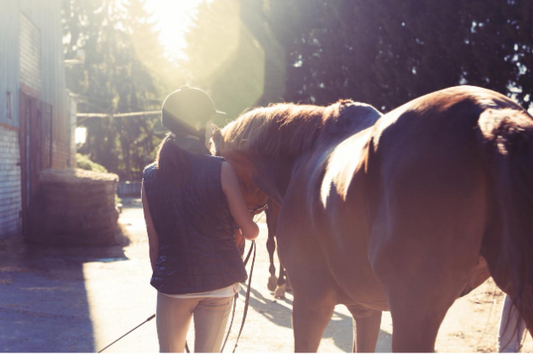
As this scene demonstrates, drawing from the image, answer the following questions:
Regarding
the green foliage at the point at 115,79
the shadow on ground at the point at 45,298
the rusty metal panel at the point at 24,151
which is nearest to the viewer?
the shadow on ground at the point at 45,298

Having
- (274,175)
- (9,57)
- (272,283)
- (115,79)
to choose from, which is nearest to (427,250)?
(274,175)

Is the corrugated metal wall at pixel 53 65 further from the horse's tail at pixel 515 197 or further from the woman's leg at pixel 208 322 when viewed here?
the horse's tail at pixel 515 197

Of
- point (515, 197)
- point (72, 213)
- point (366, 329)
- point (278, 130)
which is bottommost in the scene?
point (72, 213)

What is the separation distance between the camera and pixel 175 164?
2475 mm

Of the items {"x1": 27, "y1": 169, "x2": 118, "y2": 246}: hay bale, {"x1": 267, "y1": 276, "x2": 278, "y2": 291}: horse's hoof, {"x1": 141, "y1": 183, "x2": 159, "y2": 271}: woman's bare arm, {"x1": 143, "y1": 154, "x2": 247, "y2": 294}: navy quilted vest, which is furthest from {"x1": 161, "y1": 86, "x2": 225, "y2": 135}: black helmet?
{"x1": 27, "y1": 169, "x2": 118, "y2": 246}: hay bale

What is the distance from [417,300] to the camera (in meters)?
1.78

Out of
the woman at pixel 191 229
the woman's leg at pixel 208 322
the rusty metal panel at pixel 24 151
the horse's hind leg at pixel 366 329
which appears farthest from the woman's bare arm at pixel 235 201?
the rusty metal panel at pixel 24 151

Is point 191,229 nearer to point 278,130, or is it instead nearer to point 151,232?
point 151,232

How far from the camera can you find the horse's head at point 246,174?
11.6ft

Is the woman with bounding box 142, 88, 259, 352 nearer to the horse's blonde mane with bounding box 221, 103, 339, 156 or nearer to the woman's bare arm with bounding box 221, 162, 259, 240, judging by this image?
the woman's bare arm with bounding box 221, 162, 259, 240

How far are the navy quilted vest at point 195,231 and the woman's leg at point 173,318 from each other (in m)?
0.07

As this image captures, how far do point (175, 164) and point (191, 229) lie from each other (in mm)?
301

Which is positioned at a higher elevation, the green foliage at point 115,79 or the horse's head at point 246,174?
the green foliage at point 115,79

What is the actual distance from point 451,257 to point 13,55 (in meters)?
12.1
